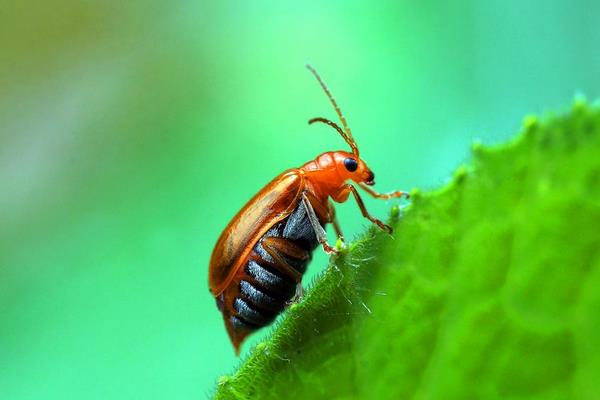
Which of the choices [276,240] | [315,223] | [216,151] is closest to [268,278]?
[276,240]

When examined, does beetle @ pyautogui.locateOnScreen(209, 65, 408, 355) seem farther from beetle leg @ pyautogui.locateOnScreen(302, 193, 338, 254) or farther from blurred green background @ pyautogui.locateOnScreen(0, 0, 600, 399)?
blurred green background @ pyautogui.locateOnScreen(0, 0, 600, 399)

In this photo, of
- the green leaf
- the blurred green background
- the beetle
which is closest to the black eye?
the beetle

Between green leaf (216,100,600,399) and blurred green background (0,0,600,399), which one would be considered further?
blurred green background (0,0,600,399)

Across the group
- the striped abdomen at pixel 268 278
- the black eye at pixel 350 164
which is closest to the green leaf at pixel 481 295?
the striped abdomen at pixel 268 278

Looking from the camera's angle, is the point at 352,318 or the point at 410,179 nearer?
the point at 352,318

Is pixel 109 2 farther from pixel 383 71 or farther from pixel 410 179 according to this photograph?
pixel 410 179

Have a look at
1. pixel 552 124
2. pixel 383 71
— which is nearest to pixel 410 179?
pixel 383 71
